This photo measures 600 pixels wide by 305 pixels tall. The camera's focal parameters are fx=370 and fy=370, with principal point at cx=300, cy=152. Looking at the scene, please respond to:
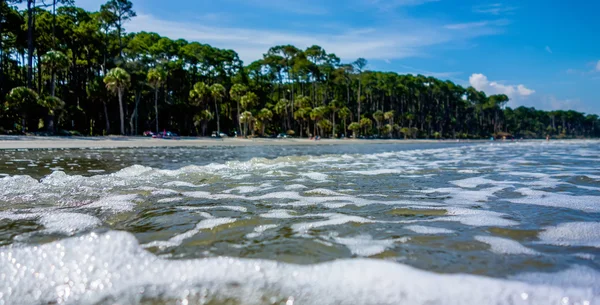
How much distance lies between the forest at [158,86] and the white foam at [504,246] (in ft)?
120

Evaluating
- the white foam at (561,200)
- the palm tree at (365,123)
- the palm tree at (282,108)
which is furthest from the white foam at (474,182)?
the palm tree at (365,123)

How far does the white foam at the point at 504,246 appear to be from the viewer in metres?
2.64

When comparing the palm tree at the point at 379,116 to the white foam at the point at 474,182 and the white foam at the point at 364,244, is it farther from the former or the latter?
the white foam at the point at 364,244

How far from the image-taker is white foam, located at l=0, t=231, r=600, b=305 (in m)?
1.96

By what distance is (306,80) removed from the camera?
7338 centimetres

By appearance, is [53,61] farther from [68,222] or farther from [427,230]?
[427,230]

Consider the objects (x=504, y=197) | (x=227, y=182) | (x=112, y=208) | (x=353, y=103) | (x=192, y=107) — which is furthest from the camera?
(x=353, y=103)

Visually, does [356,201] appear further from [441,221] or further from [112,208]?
[112,208]

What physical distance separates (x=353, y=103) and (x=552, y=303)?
82.2 meters

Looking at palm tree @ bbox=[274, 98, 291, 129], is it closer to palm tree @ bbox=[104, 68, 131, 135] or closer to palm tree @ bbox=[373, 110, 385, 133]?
palm tree @ bbox=[373, 110, 385, 133]

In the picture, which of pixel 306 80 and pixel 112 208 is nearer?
pixel 112 208

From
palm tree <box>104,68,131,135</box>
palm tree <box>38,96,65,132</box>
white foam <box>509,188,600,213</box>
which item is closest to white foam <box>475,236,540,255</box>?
white foam <box>509,188,600,213</box>

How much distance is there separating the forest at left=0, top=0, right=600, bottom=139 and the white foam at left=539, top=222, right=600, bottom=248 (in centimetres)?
3676

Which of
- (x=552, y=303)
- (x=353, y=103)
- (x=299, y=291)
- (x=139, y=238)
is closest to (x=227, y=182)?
(x=139, y=238)
